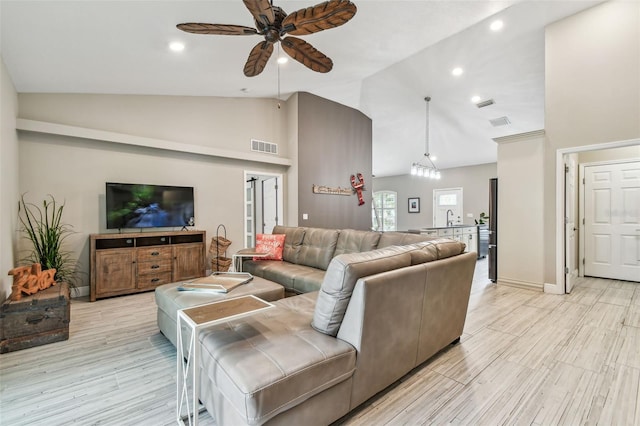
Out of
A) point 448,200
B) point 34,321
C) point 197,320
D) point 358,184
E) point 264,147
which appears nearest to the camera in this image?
point 197,320

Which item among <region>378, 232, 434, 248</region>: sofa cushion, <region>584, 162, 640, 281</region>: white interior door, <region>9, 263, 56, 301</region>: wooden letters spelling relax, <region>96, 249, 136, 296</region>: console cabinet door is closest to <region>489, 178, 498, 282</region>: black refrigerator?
<region>584, 162, 640, 281</region>: white interior door

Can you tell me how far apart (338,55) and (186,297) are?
3.82 metres

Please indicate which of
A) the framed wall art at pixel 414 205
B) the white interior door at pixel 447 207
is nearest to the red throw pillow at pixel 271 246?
the white interior door at pixel 447 207

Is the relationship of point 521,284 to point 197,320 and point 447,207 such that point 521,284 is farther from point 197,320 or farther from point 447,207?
point 447,207

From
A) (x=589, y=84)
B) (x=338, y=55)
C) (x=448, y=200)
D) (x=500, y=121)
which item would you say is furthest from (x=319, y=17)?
(x=448, y=200)

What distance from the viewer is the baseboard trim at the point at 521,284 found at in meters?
4.18

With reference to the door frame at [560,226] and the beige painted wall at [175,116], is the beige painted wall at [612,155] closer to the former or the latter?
the door frame at [560,226]

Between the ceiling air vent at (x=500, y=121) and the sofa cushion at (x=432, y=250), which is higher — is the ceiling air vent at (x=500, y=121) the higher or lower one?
the higher one

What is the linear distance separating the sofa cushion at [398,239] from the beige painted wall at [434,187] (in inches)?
281

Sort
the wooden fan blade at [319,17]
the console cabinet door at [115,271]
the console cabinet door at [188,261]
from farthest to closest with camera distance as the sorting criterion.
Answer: the console cabinet door at [188,261]
the console cabinet door at [115,271]
the wooden fan blade at [319,17]

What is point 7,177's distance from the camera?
9.85 ft

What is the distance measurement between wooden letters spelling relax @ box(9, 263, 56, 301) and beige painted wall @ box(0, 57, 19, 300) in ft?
0.85

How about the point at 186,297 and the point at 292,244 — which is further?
the point at 292,244

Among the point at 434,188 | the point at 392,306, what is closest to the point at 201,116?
the point at 392,306
